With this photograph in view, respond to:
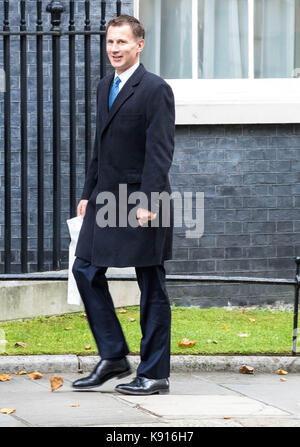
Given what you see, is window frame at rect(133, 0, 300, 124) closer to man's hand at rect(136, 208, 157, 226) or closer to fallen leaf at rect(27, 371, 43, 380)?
fallen leaf at rect(27, 371, 43, 380)

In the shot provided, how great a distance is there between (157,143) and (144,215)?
397 mm

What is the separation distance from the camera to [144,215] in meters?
6.06

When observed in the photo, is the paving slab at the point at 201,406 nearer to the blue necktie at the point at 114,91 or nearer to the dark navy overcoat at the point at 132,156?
the dark navy overcoat at the point at 132,156

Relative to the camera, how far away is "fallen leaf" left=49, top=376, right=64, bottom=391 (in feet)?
21.2

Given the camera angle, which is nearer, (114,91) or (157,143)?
(157,143)

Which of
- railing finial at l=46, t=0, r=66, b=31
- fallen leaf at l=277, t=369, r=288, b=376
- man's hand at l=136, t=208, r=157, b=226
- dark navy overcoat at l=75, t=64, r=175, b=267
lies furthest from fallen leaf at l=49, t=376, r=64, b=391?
railing finial at l=46, t=0, r=66, b=31

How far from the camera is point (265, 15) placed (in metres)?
10.4

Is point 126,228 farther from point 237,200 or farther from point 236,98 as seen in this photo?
point 236,98

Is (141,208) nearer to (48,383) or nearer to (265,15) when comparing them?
(48,383)

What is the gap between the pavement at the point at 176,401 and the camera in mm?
5562

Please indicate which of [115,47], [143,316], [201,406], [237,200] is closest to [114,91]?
[115,47]
